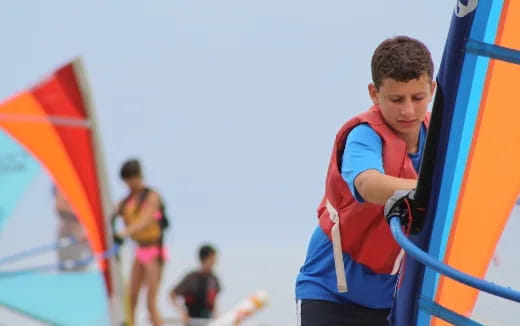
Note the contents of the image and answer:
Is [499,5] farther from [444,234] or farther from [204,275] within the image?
[204,275]

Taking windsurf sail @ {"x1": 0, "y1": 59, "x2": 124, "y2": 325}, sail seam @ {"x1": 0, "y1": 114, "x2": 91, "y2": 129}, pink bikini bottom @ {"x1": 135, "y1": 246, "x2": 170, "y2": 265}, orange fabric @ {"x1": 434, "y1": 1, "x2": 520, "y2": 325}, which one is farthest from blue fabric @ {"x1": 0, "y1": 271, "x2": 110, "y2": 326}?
orange fabric @ {"x1": 434, "y1": 1, "x2": 520, "y2": 325}

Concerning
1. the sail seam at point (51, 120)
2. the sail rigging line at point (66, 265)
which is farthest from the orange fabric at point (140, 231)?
the sail seam at point (51, 120)

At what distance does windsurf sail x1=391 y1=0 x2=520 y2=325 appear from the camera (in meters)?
2.49

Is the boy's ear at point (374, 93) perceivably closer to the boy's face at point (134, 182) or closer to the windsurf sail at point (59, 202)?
the windsurf sail at point (59, 202)

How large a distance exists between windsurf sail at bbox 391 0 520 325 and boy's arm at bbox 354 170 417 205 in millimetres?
130

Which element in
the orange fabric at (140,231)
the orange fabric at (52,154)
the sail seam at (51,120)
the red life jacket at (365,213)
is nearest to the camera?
the red life jacket at (365,213)

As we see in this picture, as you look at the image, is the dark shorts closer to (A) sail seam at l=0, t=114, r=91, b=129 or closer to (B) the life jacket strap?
(B) the life jacket strap

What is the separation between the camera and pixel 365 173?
9.33 ft

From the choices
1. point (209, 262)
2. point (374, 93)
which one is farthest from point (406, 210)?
point (209, 262)

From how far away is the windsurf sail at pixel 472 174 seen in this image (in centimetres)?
249

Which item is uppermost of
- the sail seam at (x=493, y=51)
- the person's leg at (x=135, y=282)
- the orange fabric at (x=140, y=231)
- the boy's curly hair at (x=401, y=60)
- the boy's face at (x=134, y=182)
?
the sail seam at (x=493, y=51)

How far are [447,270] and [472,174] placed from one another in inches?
9.4

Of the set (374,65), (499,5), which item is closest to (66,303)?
(374,65)

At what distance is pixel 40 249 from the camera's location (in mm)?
9711
